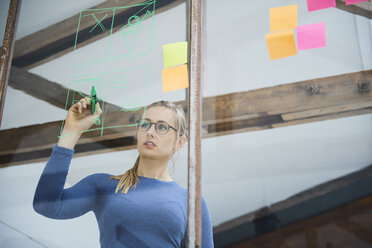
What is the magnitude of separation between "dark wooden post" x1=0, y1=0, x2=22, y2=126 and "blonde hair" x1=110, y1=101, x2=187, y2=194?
0.68m

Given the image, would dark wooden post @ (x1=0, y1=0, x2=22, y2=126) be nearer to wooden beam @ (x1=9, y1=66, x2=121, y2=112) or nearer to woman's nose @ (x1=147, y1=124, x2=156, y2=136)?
wooden beam @ (x1=9, y1=66, x2=121, y2=112)

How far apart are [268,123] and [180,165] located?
0.34m

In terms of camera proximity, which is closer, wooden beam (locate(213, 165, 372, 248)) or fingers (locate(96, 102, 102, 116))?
wooden beam (locate(213, 165, 372, 248))

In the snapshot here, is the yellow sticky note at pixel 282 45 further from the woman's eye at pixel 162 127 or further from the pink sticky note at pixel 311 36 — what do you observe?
the woman's eye at pixel 162 127

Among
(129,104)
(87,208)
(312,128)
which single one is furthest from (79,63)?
(312,128)

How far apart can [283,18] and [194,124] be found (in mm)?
541

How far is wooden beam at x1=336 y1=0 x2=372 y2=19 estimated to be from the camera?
123cm

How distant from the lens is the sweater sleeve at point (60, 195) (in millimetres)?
1204

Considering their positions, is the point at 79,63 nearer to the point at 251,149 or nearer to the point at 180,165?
the point at 180,165

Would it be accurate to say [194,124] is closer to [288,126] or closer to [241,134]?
[241,134]

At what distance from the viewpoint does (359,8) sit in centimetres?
124

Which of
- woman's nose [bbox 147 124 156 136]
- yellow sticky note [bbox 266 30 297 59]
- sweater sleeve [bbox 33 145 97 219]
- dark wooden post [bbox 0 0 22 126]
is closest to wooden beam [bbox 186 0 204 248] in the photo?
woman's nose [bbox 147 124 156 136]

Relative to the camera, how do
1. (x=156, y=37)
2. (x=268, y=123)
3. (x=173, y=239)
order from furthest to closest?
1. (x=156, y=37)
2. (x=268, y=123)
3. (x=173, y=239)

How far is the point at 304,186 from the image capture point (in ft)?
3.53
